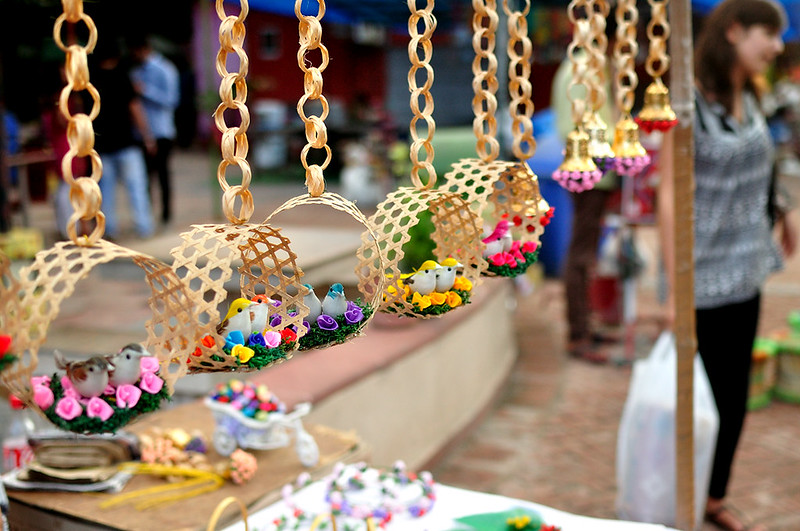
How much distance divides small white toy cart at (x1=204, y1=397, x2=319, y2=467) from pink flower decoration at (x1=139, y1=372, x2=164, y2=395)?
3.67 ft

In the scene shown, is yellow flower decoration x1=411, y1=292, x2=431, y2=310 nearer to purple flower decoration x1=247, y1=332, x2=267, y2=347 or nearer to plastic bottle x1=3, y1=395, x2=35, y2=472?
purple flower decoration x1=247, y1=332, x2=267, y2=347

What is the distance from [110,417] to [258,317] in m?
0.21

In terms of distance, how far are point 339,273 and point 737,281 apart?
2.25 m

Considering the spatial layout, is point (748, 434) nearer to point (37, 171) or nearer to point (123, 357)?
point (123, 357)

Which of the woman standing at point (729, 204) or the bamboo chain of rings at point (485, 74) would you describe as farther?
the woman standing at point (729, 204)

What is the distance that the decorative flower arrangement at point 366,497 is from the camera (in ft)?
5.66

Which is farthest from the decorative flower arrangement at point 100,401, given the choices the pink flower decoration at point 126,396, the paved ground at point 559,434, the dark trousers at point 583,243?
the dark trousers at point 583,243

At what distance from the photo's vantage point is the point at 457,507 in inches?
69.7

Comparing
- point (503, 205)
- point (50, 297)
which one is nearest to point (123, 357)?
point (50, 297)

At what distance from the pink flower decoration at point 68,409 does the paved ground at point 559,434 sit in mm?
2472

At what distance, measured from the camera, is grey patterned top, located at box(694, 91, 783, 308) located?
2.36 m

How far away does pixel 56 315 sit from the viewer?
0.86 m

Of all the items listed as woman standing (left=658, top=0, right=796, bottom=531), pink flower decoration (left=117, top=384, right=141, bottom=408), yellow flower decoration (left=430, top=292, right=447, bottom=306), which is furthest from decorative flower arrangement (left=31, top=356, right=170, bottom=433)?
woman standing (left=658, top=0, right=796, bottom=531)

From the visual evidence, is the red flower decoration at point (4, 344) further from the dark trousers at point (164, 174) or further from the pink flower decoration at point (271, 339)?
the dark trousers at point (164, 174)
